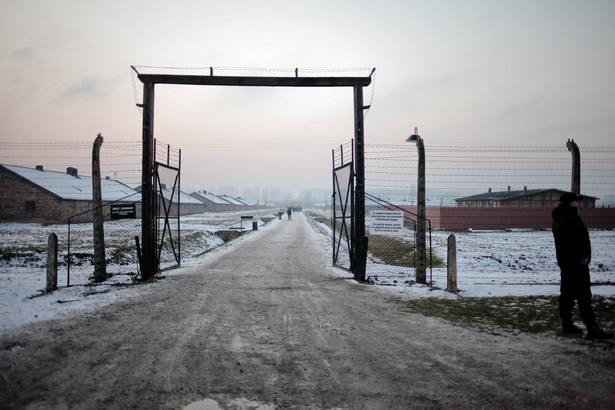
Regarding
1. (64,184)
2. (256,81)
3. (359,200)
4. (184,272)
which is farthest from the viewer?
(64,184)

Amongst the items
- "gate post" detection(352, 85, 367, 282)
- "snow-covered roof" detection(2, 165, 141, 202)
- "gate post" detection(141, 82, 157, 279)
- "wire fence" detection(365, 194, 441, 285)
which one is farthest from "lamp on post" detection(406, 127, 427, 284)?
"snow-covered roof" detection(2, 165, 141, 202)

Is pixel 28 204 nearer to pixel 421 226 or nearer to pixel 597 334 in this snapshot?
pixel 421 226

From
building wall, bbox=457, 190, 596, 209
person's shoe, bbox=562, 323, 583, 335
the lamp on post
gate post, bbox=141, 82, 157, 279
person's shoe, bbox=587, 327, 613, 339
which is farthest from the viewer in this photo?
building wall, bbox=457, 190, 596, 209

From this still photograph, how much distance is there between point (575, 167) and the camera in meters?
8.65

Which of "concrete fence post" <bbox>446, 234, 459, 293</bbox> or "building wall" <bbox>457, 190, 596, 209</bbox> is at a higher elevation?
"building wall" <bbox>457, 190, 596, 209</bbox>

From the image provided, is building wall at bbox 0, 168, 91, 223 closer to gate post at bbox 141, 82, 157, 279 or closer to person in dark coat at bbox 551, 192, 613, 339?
gate post at bbox 141, 82, 157, 279

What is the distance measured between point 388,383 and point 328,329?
1876mm

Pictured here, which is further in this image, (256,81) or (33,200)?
(33,200)

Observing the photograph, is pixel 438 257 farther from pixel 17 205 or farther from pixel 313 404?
pixel 17 205

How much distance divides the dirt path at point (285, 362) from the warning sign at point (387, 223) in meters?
3.26

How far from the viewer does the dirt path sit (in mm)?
3182

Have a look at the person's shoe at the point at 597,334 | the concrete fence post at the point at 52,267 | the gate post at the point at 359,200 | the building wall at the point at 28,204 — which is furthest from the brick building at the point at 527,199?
the building wall at the point at 28,204

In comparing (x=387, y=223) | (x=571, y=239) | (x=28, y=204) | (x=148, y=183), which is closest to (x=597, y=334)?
(x=571, y=239)

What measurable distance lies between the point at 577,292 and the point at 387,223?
5.07 metres
